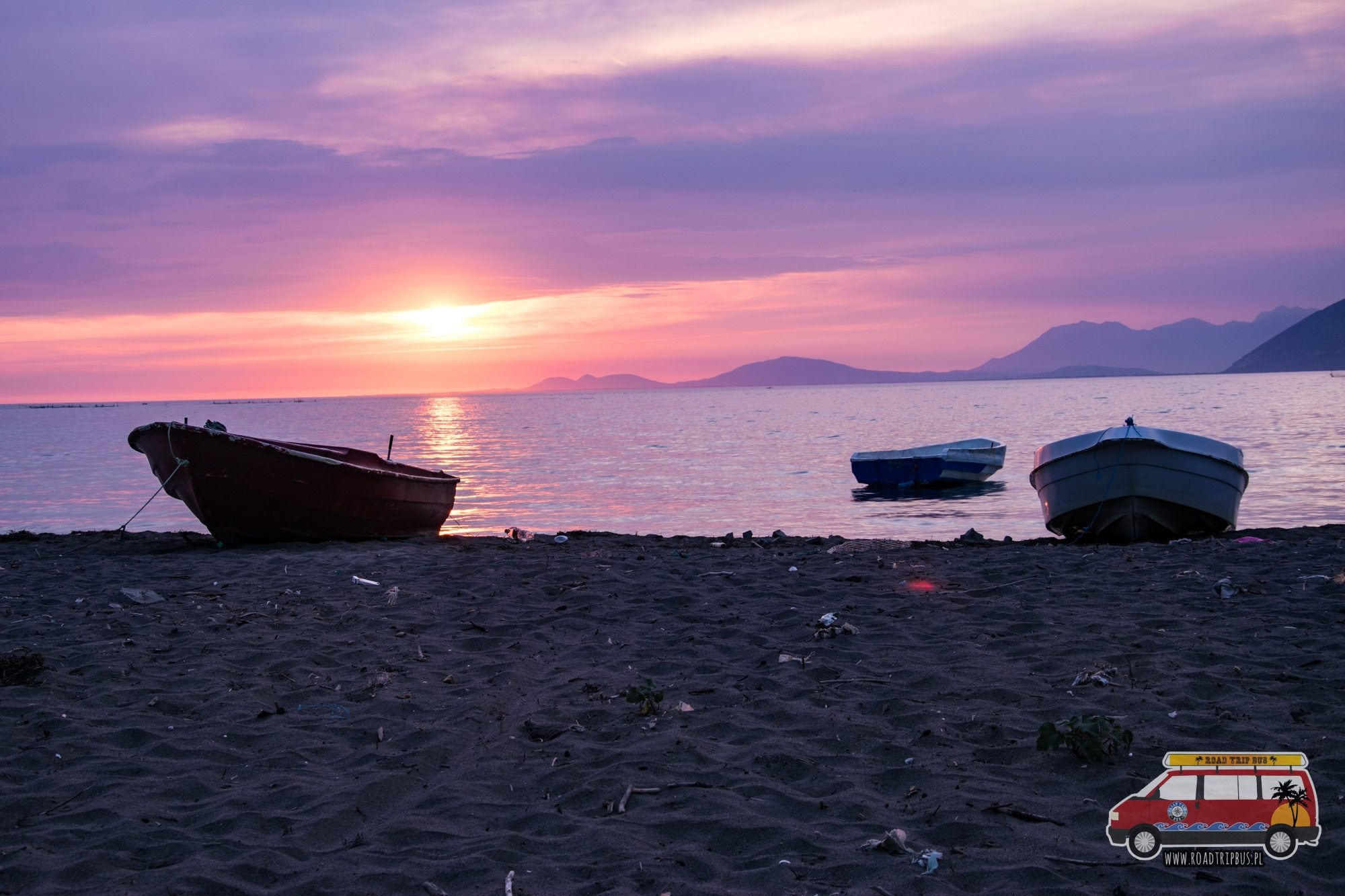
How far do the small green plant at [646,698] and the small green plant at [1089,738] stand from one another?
238 centimetres

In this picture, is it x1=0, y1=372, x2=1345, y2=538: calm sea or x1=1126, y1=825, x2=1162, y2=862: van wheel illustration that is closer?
x1=1126, y1=825, x2=1162, y2=862: van wheel illustration

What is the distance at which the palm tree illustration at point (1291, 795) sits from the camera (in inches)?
164

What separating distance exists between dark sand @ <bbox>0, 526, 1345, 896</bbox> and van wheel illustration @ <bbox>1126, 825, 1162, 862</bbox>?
104 millimetres

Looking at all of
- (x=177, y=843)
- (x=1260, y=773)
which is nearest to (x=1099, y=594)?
(x=1260, y=773)

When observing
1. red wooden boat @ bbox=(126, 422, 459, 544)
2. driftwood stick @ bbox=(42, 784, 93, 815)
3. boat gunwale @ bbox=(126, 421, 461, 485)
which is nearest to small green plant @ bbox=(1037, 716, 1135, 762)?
driftwood stick @ bbox=(42, 784, 93, 815)

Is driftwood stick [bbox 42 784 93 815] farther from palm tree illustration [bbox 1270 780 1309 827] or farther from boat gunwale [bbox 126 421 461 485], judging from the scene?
boat gunwale [bbox 126 421 461 485]

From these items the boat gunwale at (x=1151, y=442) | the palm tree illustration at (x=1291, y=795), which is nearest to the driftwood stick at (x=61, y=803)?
the palm tree illustration at (x=1291, y=795)

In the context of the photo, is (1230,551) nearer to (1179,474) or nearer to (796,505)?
(1179,474)

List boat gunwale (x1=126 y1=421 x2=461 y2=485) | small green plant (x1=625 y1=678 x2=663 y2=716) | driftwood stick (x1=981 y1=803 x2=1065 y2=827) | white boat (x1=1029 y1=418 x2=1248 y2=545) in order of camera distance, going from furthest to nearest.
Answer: white boat (x1=1029 y1=418 x2=1248 y2=545), boat gunwale (x1=126 y1=421 x2=461 y2=485), small green plant (x1=625 y1=678 x2=663 y2=716), driftwood stick (x1=981 y1=803 x2=1065 y2=827)

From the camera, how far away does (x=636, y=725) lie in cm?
582

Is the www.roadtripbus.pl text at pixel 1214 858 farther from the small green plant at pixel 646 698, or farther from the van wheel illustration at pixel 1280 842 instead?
the small green plant at pixel 646 698

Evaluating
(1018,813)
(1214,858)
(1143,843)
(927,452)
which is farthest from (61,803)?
(927,452)

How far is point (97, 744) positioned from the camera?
5473mm

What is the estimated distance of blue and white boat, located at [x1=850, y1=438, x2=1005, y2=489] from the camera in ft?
89.2
